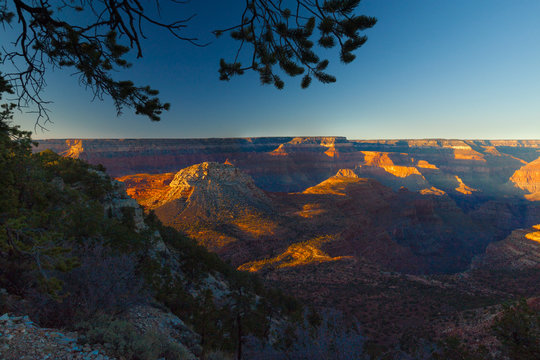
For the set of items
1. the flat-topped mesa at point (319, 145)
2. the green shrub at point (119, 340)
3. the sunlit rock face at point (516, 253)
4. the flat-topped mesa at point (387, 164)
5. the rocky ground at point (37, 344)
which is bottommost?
the sunlit rock face at point (516, 253)

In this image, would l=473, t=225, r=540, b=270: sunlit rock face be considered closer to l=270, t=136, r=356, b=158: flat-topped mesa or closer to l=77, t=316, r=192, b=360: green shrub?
l=77, t=316, r=192, b=360: green shrub

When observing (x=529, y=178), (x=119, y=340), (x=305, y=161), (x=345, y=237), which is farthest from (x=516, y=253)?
(x=529, y=178)

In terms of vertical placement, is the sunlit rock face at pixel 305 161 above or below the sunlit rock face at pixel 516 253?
above

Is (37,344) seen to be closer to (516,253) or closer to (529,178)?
(516,253)

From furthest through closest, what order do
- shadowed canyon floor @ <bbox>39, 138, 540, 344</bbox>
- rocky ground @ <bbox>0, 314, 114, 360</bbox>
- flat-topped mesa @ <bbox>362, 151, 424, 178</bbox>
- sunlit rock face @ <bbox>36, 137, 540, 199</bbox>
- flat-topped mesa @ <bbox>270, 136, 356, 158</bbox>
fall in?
flat-topped mesa @ <bbox>270, 136, 356, 158</bbox> < flat-topped mesa @ <bbox>362, 151, 424, 178</bbox> < sunlit rock face @ <bbox>36, 137, 540, 199</bbox> < shadowed canyon floor @ <bbox>39, 138, 540, 344</bbox> < rocky ground @ <bbox>0, 314, 114, 360</bbox>

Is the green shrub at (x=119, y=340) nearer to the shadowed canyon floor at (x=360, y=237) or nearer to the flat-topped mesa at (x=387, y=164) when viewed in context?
the shadowed canyon floor at (x=360, y=237)

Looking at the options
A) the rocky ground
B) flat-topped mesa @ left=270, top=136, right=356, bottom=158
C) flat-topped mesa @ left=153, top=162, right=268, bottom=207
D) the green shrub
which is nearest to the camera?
the rocky ground

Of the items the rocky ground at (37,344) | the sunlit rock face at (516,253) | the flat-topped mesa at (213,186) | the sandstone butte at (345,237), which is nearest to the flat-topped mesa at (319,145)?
the sandstone butte at (345,237)

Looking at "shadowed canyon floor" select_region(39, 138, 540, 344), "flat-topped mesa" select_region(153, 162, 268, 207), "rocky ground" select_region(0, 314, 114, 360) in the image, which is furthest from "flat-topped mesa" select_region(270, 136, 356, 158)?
"rocky ground" select_region(0, 314, 114, 360)

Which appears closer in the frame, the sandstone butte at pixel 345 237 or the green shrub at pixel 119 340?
the green shrub at pixel 119 340

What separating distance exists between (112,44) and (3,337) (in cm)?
569

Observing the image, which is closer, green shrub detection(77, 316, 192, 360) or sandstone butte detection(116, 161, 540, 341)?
green shrub detection(77, 316, 192, 360)

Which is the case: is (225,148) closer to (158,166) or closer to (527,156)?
(158,166)

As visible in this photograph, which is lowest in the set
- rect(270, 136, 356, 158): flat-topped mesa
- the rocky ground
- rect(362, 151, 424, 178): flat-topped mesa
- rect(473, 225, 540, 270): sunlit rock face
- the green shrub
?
rect(473, 225, 540, 270): sunlit rock face
